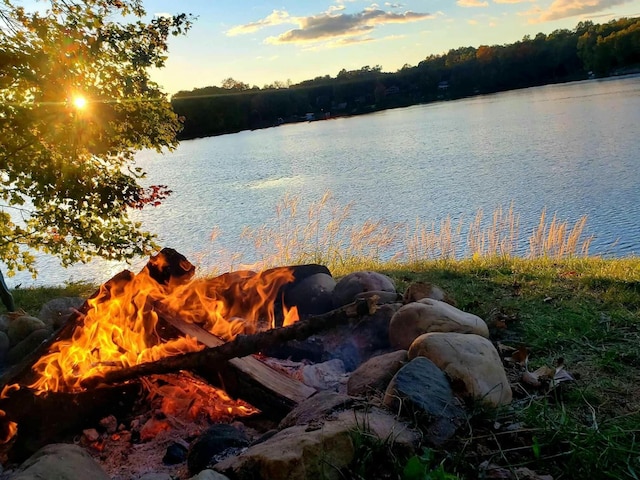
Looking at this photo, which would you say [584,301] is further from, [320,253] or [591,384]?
[320,253]

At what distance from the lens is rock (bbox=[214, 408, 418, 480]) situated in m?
2.47

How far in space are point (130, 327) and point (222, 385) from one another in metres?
0.95

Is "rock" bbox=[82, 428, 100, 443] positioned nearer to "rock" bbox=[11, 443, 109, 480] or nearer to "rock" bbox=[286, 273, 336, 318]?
"rock" bbox=[11, 443, 109, 480]

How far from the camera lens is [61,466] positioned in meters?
2.80

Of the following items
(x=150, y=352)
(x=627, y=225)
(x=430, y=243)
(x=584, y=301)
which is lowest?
(x=627, y=225)

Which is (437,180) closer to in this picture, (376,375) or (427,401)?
(376,375)

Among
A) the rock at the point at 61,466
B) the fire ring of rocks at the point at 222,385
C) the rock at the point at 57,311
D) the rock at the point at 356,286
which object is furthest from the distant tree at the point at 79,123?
the rock at the point at 61,466

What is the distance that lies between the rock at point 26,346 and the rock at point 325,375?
8.24 feet

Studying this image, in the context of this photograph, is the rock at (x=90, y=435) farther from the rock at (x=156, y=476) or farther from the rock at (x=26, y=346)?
the rock at (x=26, y=346)

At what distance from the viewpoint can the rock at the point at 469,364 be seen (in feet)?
10.4

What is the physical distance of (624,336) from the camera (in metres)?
4.16

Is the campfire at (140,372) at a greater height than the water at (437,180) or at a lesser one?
A: greater

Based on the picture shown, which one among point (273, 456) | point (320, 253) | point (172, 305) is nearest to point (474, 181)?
point (320, 253)

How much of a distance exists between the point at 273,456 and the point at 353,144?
35272 millimetres
